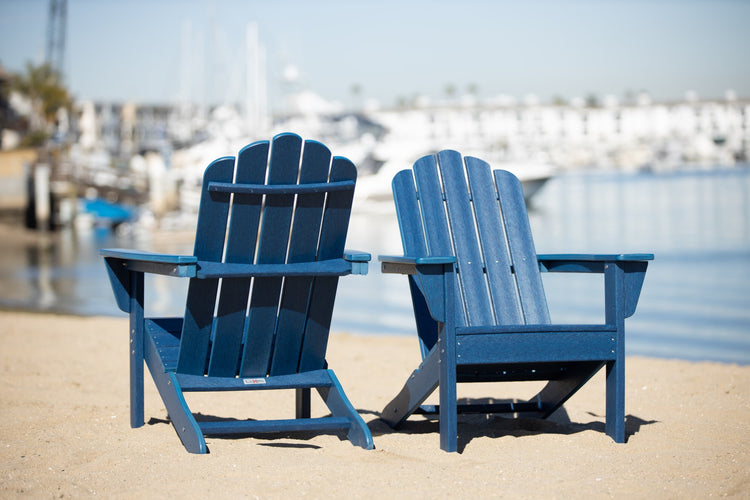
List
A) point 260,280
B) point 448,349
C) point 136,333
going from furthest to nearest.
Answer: point 136,333
point 260,280
point 448,349

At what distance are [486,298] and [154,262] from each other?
1297 millimetres

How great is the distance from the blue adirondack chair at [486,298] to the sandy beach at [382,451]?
0.59 ft

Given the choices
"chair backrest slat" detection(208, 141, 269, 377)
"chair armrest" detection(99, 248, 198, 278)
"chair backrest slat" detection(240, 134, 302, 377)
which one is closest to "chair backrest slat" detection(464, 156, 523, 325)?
"chair backrest slat" detection(240, 134, 302, 377)

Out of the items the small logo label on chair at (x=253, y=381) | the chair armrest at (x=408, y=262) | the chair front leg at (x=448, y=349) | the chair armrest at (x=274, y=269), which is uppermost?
the chair armrest at (x=408, y=262)

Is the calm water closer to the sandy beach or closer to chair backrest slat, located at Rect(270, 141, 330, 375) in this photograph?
the sandy beach

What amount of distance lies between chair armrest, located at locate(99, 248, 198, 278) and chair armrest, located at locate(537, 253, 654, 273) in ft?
4.77

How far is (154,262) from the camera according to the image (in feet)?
9.94

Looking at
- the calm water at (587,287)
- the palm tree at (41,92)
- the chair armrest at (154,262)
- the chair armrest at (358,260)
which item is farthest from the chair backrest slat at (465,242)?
the palm tree at (41,92)

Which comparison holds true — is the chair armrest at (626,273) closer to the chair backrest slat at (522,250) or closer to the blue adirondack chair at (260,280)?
the chair backrest slat at (522,250)

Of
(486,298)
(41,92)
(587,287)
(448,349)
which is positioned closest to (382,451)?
(448,349)

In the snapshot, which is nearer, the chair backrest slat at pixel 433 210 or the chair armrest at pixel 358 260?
the chair armrest at pixel 358 260

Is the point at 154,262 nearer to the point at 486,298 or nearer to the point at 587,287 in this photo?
the point at 486,298

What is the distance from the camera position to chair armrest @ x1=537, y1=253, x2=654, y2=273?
3107 millimetres

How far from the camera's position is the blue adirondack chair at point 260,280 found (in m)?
2.93
